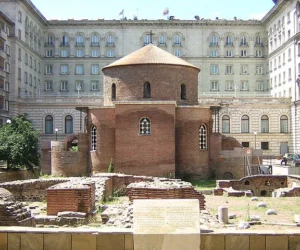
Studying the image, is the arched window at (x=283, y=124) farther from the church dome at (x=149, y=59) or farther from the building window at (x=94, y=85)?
the building window at (x=94, y=85)

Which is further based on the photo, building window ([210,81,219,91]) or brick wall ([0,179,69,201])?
building window ([210,81,219,91])

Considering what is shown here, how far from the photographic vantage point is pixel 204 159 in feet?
132

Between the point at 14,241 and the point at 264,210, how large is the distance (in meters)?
13.7

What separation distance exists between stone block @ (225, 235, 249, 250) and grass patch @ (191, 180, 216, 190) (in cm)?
2402

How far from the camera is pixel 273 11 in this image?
7644 centimetres

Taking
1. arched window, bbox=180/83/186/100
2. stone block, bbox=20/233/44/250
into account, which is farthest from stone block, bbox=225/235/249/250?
arched window, bbox=180/83/186/100

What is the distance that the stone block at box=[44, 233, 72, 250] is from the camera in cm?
1082

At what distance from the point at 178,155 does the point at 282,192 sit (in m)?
10.9

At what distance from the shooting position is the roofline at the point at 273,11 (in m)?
71.8

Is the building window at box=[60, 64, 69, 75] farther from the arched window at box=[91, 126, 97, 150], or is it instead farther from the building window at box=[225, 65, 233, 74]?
the arched window at box=[91, 126, 97, 150]

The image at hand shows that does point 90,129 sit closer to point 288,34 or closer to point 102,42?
point 288,34

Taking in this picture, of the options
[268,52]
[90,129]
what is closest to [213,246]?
[90,129]

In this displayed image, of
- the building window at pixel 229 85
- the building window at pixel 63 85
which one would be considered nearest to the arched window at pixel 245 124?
the building window at pixel 229 85

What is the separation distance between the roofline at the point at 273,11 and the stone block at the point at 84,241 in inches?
2571
